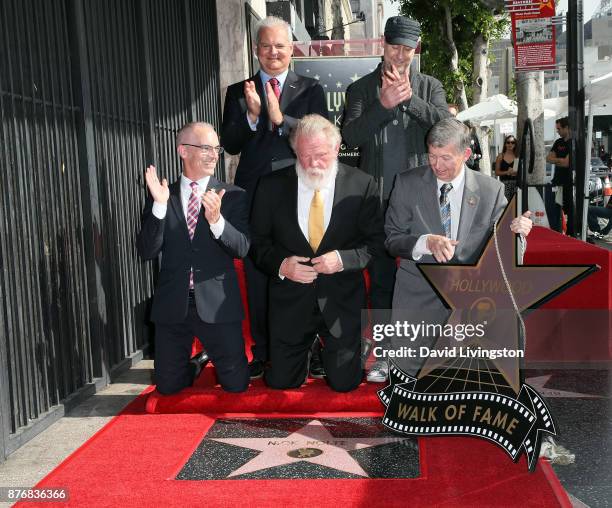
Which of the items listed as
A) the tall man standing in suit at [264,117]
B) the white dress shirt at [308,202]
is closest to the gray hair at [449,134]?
the white dress shirt at [308,202]

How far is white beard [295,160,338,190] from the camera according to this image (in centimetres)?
464

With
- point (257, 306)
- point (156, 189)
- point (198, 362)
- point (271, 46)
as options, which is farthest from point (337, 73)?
point (156, 189)

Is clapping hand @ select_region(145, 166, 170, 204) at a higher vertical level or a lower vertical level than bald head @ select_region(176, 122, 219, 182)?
lower

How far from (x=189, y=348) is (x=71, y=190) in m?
1.39

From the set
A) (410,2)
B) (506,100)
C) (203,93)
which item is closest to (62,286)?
(203,93)

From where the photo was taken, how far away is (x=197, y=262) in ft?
15.6

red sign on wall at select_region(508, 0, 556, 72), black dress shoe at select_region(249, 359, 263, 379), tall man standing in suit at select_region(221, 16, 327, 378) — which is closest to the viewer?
tall man standing in suit at select_region(221, 16, 327, 378)

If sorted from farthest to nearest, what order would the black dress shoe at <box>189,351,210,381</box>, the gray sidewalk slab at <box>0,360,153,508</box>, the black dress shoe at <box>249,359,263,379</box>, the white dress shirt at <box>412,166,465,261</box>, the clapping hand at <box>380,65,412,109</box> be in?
the black dress shoe at <box>249,359,263,379</box>
the black dress shoe at <box>189,351,210,381</box>
the clapping hand at <box>380,65,412,109</box>
the white dress shirt at <box>412,166,465,261</box>
the gray sidewalk slab at <box>0,360,153,508</box>

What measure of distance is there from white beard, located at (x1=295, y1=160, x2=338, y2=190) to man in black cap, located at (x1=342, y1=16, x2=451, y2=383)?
1.16 feet

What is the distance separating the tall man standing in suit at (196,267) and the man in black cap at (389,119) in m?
0.91

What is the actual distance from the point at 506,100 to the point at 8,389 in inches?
801

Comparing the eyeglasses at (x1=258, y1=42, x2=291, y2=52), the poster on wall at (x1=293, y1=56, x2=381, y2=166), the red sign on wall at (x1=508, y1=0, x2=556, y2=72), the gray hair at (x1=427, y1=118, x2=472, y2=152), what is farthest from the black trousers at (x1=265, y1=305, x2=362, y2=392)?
the red sign on wall at (x1=508, y1=0, x2=556, y2=72)

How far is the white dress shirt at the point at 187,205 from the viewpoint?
4504mm

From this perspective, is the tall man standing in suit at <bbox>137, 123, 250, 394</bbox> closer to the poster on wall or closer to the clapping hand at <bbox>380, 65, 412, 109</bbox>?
the clapping hand at <bbox>380, 65, 412, 109</bbox>
